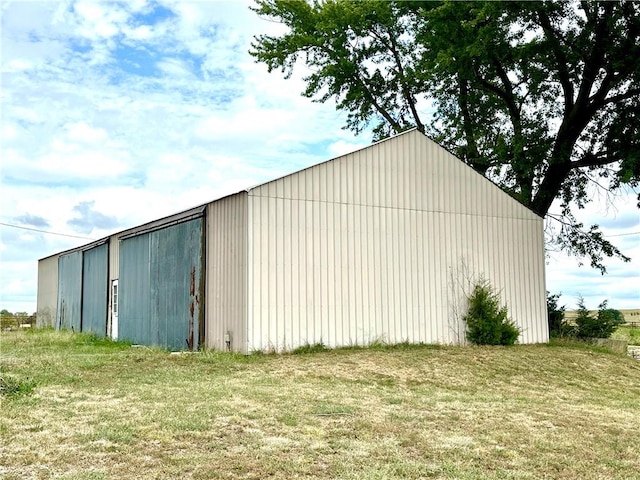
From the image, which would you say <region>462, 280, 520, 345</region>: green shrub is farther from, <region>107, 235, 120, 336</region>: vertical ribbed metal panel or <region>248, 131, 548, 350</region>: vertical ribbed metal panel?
<region>107, 235, 120, 336</region>: vertical ribbed metal panel

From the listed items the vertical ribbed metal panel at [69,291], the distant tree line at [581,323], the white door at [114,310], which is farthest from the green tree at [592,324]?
the vertical ribbed metal panel at [69,291]

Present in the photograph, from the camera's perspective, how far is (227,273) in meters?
14.8

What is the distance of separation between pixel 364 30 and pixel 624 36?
952 cm

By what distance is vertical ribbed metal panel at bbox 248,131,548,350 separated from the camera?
1438cm

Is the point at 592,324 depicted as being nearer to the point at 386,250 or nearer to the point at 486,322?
the point at 486,322

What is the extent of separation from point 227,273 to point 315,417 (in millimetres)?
7013

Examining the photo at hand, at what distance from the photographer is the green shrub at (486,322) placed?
667 inches

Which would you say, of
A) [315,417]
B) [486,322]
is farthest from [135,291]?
[315,417]

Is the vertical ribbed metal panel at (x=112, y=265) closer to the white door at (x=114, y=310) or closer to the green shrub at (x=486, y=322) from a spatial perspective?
the white door at (x=114, y=310)

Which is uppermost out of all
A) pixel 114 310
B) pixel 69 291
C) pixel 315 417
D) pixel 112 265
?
pixel 112 265

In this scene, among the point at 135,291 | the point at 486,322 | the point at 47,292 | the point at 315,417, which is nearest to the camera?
the point at 315,417

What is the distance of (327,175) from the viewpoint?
15273mm

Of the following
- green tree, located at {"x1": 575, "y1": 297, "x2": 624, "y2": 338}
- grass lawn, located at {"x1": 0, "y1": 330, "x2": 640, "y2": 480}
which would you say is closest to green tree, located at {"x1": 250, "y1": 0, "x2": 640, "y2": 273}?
green tree, located at {"x1": 575, "y1": 297, "x2": 624, "y2": 338}

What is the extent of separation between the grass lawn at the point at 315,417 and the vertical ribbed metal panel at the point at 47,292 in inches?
662
